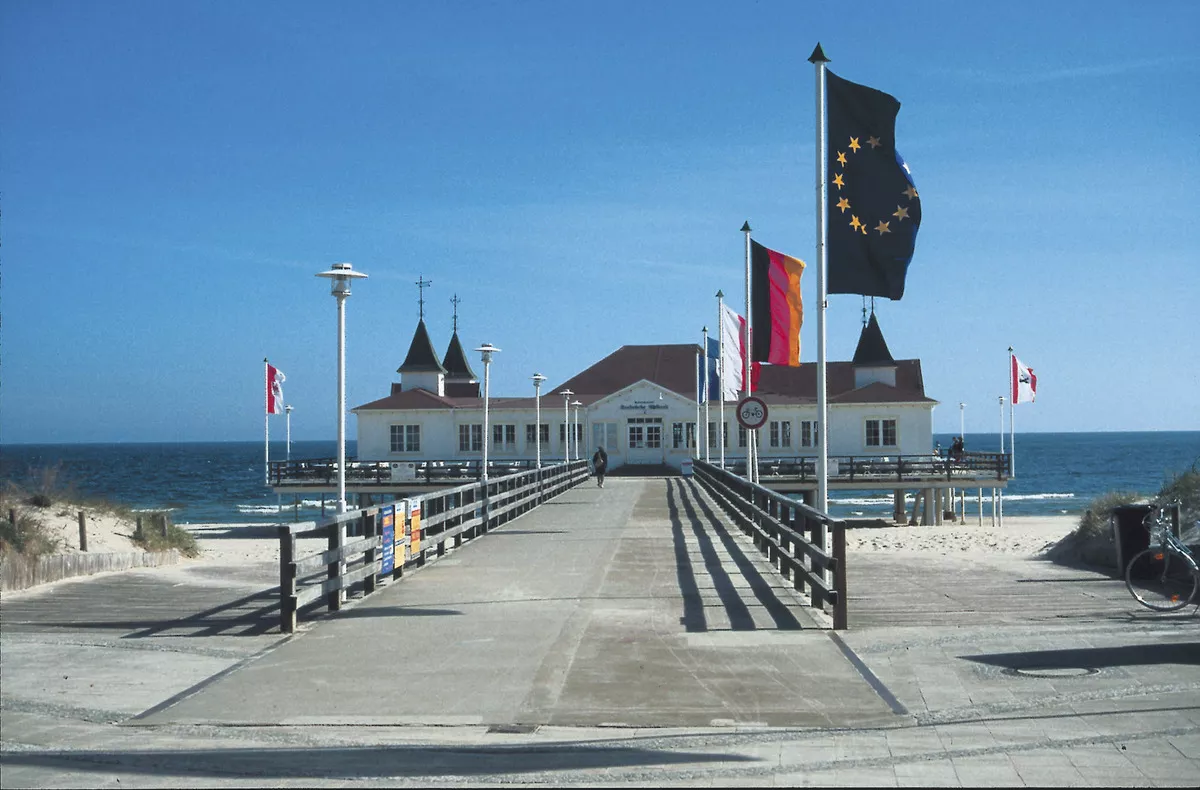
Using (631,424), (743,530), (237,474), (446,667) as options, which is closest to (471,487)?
(743,530)

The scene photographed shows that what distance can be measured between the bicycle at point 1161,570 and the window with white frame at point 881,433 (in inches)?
1768

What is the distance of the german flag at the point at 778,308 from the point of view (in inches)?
789

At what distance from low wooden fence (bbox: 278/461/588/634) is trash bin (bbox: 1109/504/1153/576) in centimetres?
890

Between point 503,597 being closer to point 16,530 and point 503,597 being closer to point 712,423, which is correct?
point 16,530

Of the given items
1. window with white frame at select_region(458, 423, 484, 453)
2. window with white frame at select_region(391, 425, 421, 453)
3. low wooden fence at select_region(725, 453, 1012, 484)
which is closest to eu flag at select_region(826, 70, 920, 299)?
low wooden fence at select_region(725, 453, 1012, 484)

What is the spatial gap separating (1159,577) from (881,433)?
45.7 meters

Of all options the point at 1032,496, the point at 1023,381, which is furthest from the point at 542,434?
the point at 1032,496

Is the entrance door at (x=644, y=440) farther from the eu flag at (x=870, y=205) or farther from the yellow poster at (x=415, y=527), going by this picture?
the eu flag at (x=870, y=205)

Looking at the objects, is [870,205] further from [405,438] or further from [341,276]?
[405,438]

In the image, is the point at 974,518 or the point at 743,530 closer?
the point at 743,530

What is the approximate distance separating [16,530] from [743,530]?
40.0 feet

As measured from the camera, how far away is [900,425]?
5809 centimetres

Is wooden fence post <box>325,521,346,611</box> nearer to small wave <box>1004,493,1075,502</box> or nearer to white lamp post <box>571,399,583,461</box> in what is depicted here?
white lamp post <box>571,399,583,461</box>

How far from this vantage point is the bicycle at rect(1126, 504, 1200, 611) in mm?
12367
